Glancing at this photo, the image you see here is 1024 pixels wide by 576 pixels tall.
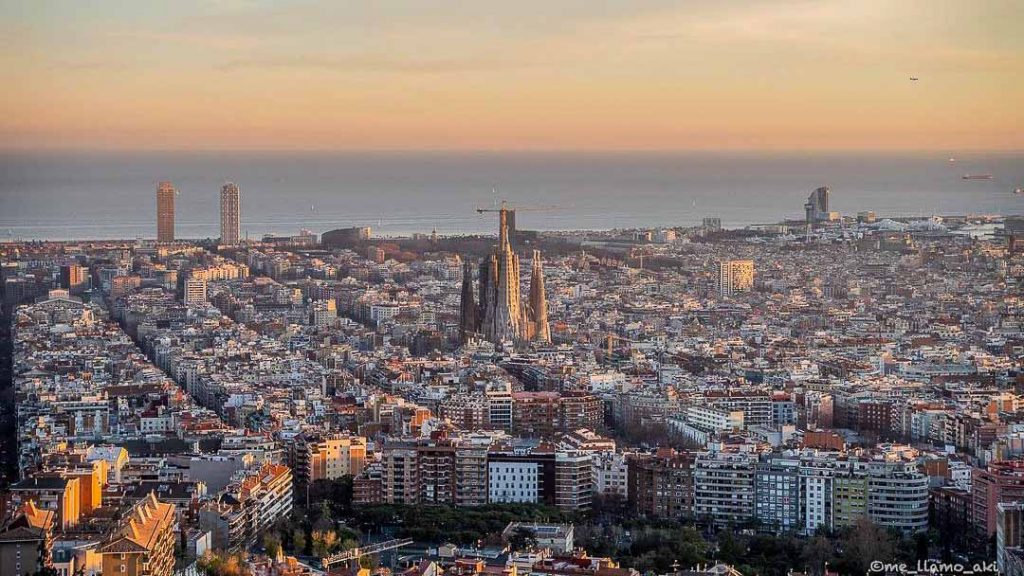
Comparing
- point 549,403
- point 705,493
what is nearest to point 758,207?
point 549,403

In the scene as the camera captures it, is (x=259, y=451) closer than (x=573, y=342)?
Yes

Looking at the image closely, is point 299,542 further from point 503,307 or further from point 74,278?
point 74,278

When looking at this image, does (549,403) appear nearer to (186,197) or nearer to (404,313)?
(404,313)

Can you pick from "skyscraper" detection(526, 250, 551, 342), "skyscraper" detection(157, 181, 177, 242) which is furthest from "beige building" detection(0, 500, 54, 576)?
"skyscraper" detection(157, 181, 177, 242)

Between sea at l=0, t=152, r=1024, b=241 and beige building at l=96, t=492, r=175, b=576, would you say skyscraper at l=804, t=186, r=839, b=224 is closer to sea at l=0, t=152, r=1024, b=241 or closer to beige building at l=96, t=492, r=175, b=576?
sea at l=0, t=152, r=1024, b=241

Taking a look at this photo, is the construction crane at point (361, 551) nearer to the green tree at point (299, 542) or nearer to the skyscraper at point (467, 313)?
the green tree at point (299, 542)

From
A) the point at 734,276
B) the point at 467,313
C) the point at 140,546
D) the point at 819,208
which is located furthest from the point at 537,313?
the point at 819,208
